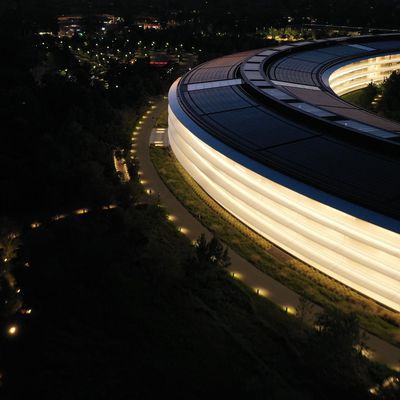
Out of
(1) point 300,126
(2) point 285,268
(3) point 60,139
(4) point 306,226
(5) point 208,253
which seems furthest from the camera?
(3) point 60,139

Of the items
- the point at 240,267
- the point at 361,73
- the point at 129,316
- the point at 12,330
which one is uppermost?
the point at 361,73

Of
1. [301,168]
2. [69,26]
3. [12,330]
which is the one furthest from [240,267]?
[69,26]

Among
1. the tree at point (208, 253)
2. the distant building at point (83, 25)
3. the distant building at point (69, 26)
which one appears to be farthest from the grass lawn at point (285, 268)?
the distant building at point (69, 26)

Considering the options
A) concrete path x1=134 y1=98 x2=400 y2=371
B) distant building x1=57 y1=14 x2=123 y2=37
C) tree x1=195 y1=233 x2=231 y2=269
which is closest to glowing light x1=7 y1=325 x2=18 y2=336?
tree x1=195 y1=233 x2=231 y2=269

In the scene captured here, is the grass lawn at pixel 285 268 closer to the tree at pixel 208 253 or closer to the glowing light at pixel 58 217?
the tree at pixel 208 253

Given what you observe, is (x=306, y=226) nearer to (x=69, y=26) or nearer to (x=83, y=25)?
(x=83, y=25)

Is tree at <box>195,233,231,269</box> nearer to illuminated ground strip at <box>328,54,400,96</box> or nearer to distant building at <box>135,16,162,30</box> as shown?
illuminated ground strip at <box>328,54,400,96</box>
